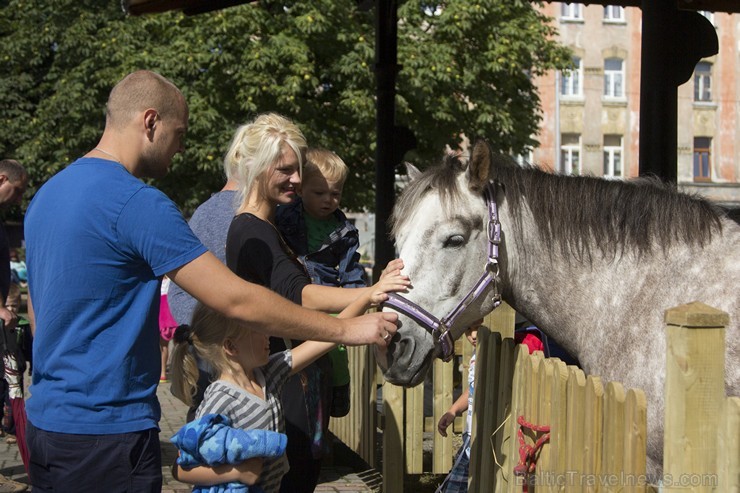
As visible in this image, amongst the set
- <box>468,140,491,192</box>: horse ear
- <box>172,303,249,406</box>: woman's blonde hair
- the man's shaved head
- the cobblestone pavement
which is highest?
the man's shaved head

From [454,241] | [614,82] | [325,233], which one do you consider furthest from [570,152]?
[454,241]

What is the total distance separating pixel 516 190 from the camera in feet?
11.7

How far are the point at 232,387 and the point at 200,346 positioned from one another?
0.18 m

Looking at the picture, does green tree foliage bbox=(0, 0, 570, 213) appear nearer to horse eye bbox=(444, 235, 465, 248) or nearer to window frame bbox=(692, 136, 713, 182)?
horse eye bbox=(444, 235, 465, 248)

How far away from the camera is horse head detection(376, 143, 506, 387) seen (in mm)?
3314

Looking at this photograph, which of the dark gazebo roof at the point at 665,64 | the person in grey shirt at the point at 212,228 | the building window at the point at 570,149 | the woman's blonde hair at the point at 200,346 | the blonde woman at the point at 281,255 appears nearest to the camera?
the woman's blonde hair at the point at 200,346

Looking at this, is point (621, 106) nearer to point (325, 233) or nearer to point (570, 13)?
point (570, 13)

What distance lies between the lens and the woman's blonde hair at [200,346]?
3.27m

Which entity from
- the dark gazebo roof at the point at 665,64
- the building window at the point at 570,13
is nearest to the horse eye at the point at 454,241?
the dark gazebo roof at the point at 665,64

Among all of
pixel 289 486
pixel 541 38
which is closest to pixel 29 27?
pixel 541 38

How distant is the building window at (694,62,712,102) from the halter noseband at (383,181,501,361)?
38611mm

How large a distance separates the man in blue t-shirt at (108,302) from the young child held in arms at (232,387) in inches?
15.7

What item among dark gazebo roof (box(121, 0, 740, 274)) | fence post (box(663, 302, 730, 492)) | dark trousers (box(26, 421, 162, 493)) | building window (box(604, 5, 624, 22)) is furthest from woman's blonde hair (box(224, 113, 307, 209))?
building window (box(604, 5, 624, 22))

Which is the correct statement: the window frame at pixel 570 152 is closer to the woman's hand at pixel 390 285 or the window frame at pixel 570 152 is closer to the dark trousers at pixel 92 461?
the woman's hand at pixel 390 285
